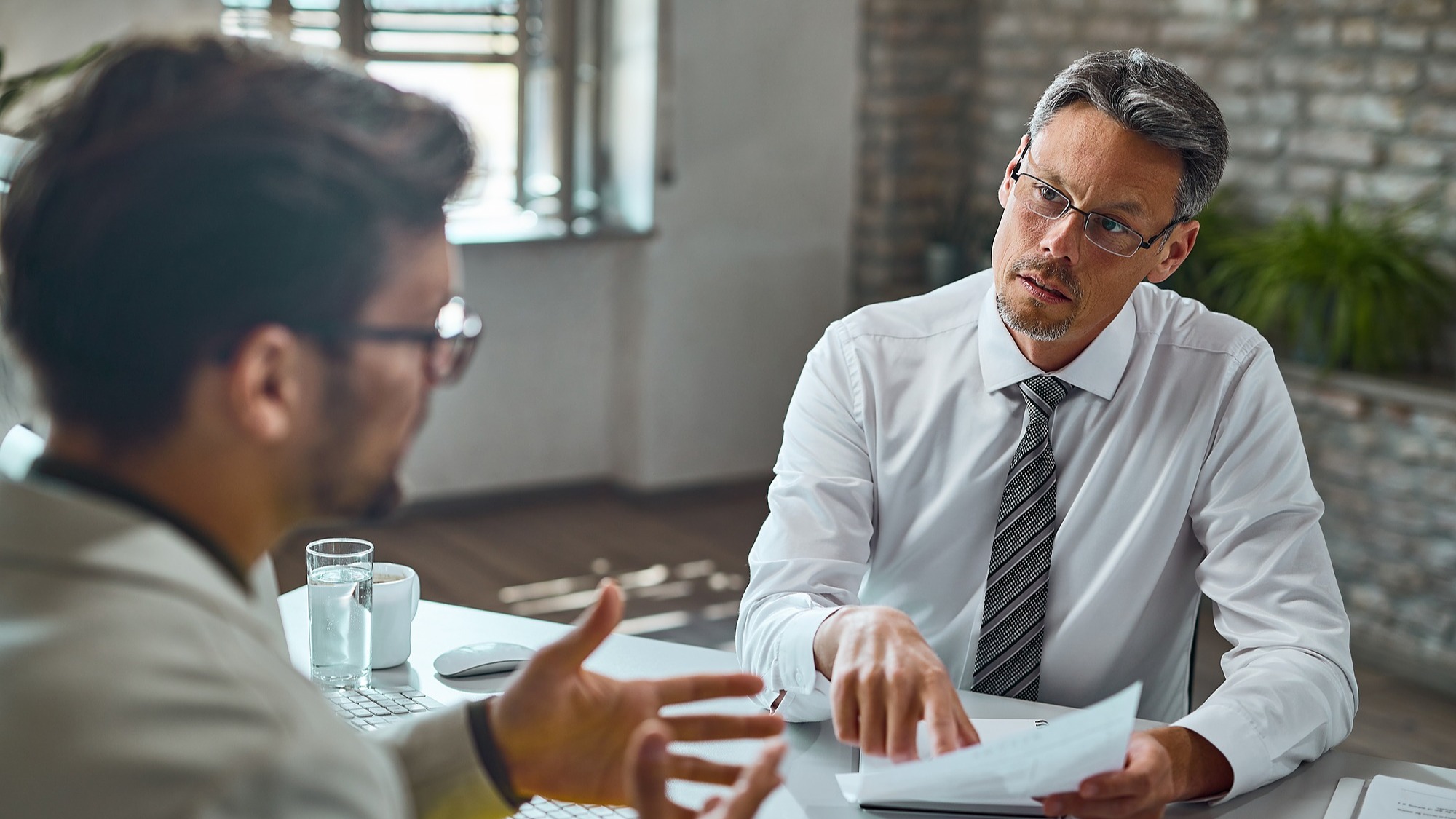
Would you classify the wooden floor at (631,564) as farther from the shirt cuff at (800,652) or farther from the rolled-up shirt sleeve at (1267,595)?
the shirt cuff at (800,652)

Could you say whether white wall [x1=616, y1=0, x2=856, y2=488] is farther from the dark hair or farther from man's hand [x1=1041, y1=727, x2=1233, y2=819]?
the dark hair

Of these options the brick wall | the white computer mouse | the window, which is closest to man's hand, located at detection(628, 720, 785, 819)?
the white computer mouse

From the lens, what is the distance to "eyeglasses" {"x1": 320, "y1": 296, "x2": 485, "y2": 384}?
76cm

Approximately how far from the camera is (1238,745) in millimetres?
1245

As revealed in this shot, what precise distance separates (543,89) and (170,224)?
12.1 ft

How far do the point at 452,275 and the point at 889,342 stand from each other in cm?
98

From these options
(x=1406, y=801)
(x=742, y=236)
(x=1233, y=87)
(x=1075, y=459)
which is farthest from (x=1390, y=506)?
(x=1406, y=801)

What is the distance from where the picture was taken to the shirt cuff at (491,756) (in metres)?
0.94

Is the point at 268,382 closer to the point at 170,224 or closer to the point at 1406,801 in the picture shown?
the point at 170,224

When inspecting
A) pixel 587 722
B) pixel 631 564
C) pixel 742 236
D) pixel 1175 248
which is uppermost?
pixel 1175 248

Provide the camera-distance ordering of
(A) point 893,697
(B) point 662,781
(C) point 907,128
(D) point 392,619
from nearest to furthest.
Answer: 1. (B) point 662,781
2. (A) point 893,697
3. (D) point 392,619
4. (C) point 907,128

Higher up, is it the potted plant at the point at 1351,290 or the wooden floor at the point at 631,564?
the potted plant at the point at 1351,290

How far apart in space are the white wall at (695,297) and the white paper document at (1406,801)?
321 centimetres

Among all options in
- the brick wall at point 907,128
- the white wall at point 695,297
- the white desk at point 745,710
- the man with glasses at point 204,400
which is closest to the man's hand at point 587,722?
the man with glasses at point 204,400
